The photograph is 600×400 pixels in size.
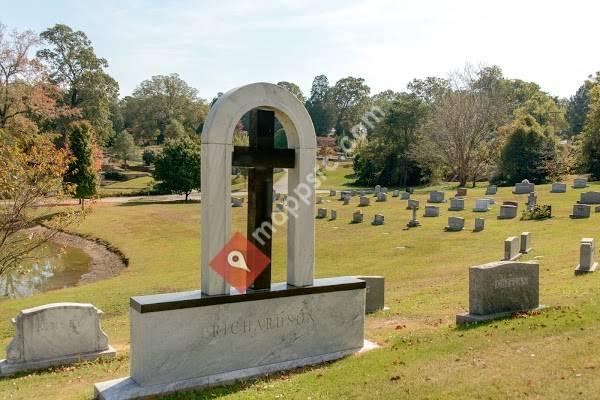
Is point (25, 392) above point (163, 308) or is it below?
below

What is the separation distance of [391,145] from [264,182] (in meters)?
52.9

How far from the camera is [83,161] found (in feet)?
149

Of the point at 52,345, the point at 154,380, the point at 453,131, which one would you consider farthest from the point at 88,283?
the point at 453,131

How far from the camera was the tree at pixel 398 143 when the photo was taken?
5838 cm

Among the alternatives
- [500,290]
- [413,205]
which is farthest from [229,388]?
[413,205]

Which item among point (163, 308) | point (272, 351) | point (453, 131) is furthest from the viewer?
point (453, 131)

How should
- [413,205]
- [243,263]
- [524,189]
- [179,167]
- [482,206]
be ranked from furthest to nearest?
[179,167]
[524,189]
[482,206]
[413,205]
[243,263]

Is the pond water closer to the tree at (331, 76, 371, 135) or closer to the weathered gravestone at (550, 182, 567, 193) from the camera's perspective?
the weathered gravestone at (550, 182, 567, 193)

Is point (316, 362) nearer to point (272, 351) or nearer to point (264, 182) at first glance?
point (272, 351)

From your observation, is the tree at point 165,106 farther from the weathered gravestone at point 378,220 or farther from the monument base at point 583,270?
the monument base at point 583,270

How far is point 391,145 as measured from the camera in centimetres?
5931

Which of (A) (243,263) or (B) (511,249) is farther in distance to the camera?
(B) (511,249)

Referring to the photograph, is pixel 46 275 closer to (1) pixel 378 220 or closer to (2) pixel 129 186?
(1) pixel 378 220

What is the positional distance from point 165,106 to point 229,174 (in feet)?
297
